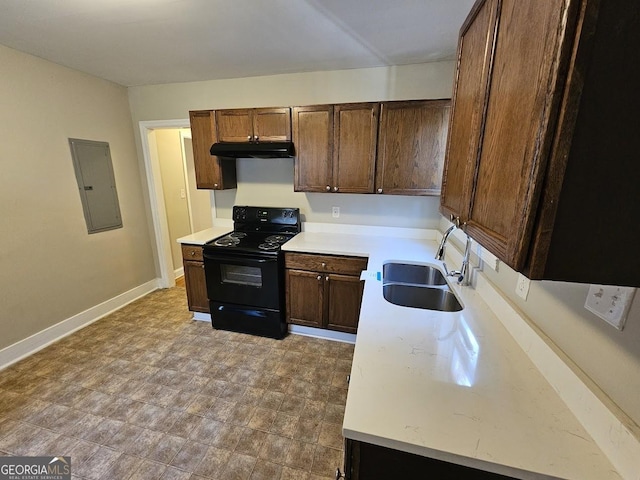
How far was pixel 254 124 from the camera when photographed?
8.57ft

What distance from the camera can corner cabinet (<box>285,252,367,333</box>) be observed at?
2412 mm

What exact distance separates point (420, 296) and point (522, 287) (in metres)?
0.74

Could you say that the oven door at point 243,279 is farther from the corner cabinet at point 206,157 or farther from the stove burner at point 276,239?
the corner cabinet at point 206,157

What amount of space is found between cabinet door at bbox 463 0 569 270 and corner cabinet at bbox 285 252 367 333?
1615 millimetres

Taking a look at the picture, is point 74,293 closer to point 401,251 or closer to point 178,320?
point 178,320

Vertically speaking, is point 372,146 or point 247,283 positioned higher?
point 372,146

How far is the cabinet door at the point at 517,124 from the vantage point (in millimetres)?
504

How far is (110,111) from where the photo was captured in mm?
3078

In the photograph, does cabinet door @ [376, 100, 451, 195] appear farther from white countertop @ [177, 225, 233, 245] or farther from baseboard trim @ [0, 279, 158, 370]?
baseboard trim @ [0, 279, 158, 370]

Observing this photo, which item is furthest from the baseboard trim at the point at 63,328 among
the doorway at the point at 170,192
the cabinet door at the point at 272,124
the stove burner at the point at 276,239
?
the cabinet door at the point at 272,124

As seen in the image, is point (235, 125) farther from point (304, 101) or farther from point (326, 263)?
point (326, 263)

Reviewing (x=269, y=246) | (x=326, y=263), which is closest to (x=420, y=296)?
(x=326, y=263)

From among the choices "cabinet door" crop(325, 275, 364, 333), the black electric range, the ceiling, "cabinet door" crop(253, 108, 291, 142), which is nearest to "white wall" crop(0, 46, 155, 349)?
the ceiling

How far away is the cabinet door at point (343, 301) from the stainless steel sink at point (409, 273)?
365 millimetres
